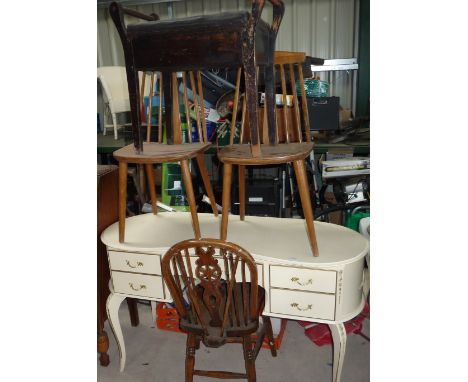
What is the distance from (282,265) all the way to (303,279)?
0.30 feet

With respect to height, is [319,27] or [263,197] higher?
[319,27]

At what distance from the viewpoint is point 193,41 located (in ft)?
4.33

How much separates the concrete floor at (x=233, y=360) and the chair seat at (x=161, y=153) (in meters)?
1.09

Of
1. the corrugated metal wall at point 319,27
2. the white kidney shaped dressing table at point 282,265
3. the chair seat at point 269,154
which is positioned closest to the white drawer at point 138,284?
the white kidney shaped dressing table at point 282,265

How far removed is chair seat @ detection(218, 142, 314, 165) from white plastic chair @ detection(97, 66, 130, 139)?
2.16 m

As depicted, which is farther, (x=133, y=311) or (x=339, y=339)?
(x=133, y=311)

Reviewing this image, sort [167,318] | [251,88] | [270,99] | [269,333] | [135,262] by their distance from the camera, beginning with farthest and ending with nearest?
1. [167,318]
2. [269,333]
3. [135,262]
4. [270,99]
5. [251,88]

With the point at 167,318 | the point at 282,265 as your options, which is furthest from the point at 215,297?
the point at 167,318

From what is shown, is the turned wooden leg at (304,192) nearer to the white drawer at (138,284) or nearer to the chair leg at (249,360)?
the chair leg at (249,360)

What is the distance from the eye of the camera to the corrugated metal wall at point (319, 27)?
383 cm

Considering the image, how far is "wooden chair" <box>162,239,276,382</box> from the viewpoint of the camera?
134 centimetres

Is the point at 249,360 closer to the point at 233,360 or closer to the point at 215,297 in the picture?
the point at 215,297
